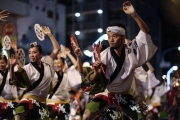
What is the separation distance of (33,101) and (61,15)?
56.7 ft

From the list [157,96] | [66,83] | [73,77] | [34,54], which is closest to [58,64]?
[66,83]

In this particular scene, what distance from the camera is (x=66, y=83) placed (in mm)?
7195

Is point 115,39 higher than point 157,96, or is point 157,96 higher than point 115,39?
point 115,39

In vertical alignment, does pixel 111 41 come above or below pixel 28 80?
above

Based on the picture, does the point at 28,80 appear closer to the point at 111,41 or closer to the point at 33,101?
the point at 33,101

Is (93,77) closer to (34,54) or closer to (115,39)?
(115,39)

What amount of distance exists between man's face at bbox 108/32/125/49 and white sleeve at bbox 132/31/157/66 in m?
0.15

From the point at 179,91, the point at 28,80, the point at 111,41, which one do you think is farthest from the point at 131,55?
the point at 179,91

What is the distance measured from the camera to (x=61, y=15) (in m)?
22.2

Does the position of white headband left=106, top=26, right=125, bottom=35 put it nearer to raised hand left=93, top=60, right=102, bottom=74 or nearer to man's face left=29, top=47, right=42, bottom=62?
raised hand left=93, top=60, right=102, bottom=74

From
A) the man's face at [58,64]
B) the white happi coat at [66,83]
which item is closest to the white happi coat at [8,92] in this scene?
the white happi coat at [66,83]

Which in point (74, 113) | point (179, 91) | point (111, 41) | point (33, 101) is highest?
point (111, 41)

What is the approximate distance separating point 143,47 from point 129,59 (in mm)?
193

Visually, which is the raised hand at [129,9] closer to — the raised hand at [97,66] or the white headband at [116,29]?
the white headband at [116,29]
